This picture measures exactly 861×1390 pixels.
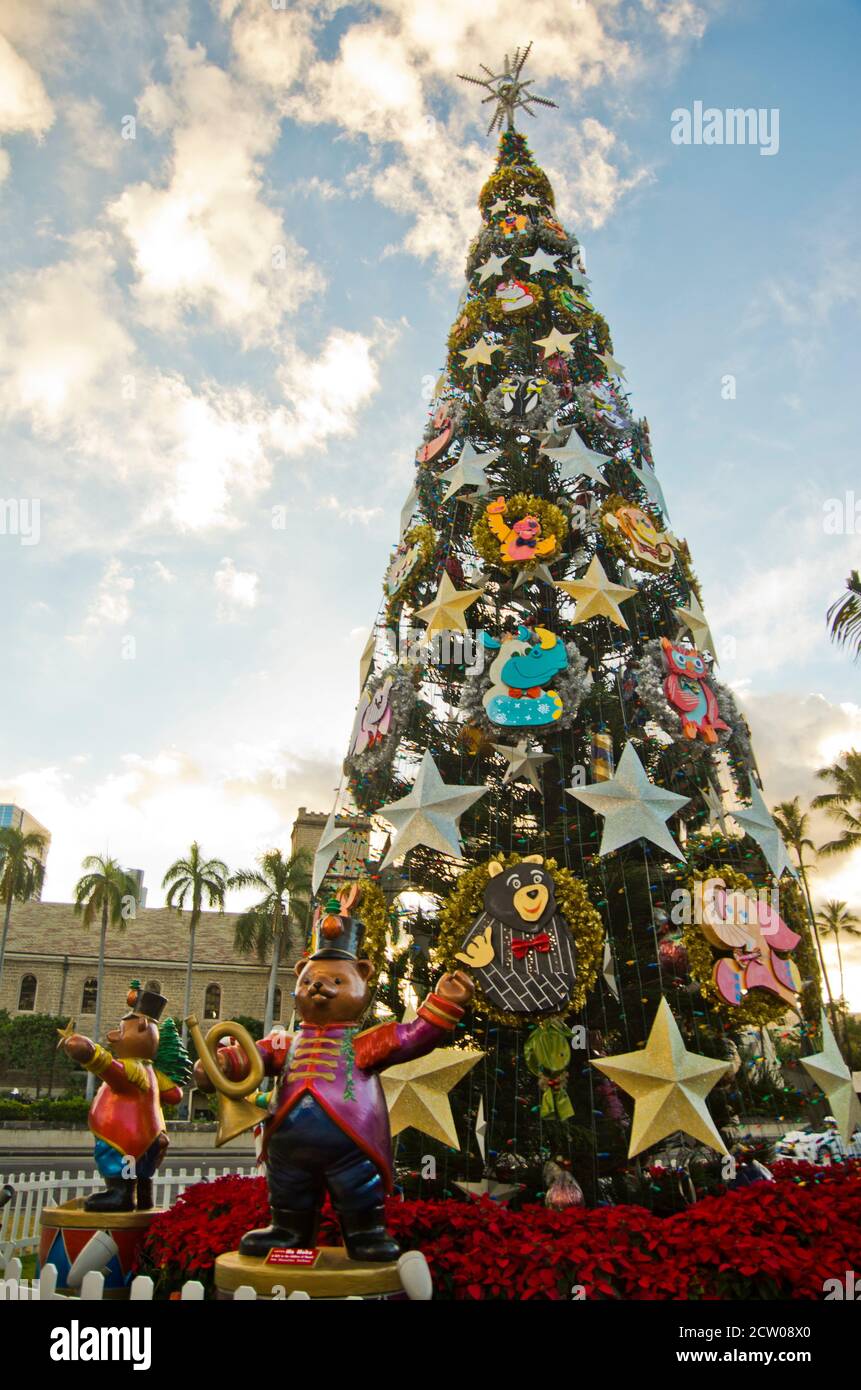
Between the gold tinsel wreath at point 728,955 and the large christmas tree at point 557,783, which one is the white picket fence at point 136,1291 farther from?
the gold tinsel wreath at point 728,955

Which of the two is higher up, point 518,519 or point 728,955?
point 518,519

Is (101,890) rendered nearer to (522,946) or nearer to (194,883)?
(194,883)

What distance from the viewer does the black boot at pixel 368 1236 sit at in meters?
4.96

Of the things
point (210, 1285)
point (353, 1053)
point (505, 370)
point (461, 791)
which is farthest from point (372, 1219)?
point (505, 370)

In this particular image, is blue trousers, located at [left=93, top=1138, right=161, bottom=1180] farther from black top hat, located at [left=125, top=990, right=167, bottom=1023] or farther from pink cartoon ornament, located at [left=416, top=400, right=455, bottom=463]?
pink cartoon ornament, located at [left=416, top=400, right=455, bottom=463]

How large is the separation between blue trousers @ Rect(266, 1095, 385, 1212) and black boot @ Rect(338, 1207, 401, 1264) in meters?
0.05

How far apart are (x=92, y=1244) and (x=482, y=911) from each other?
169 inches

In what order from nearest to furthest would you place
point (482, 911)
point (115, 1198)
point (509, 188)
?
point (115, 1198), point (482, 911), point (509, 188)

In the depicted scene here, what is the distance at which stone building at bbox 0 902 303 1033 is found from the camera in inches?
1545

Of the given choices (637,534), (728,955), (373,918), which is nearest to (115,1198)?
(373,918)

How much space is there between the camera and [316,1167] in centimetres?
518

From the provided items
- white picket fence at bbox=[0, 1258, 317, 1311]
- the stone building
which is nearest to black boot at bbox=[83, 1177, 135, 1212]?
white picket fence at bbox=[0, 1258, 317, 1311]
